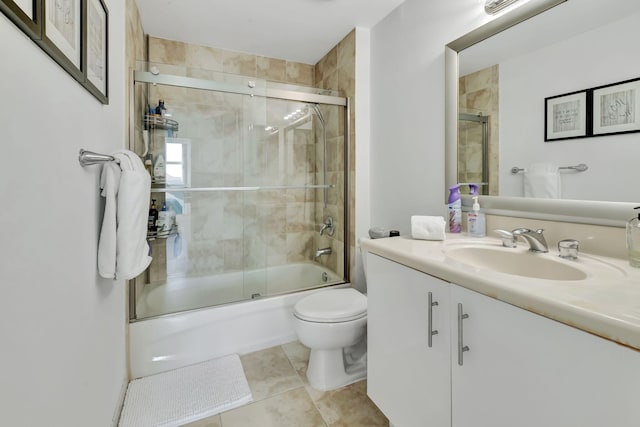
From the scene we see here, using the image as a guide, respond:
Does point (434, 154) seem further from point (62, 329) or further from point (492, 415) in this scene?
point (62, 329)

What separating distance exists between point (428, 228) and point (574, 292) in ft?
2.29

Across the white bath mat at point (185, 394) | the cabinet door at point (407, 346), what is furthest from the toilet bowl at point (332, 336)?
the white bath mat at point (185, 394)

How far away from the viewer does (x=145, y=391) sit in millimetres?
1635

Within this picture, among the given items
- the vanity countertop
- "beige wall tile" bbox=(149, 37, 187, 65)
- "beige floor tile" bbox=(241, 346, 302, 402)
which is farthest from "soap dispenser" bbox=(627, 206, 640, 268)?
"beige wall tile" bbox=(149, 37, 187, 65)

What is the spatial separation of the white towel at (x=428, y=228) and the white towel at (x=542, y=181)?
381mm

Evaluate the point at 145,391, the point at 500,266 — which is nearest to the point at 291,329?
the point at 145,391

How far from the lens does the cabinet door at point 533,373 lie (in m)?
0.57

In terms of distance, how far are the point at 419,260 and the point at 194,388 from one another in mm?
1462

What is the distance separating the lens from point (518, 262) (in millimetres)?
1150

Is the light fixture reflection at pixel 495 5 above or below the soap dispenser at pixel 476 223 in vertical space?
above

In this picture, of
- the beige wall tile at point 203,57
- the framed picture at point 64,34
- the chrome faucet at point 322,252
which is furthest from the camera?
the chrome faucet at point 322,252

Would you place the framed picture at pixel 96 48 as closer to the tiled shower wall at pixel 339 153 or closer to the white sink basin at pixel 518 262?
the white sink basin at pixel 518 262

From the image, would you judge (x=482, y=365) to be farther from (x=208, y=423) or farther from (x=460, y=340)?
(x=208, y=423)

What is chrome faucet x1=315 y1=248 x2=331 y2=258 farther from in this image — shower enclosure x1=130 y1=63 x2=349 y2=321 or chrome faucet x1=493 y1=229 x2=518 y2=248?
chrome faucet x1=493 y1=229 x2=518 y2=248
